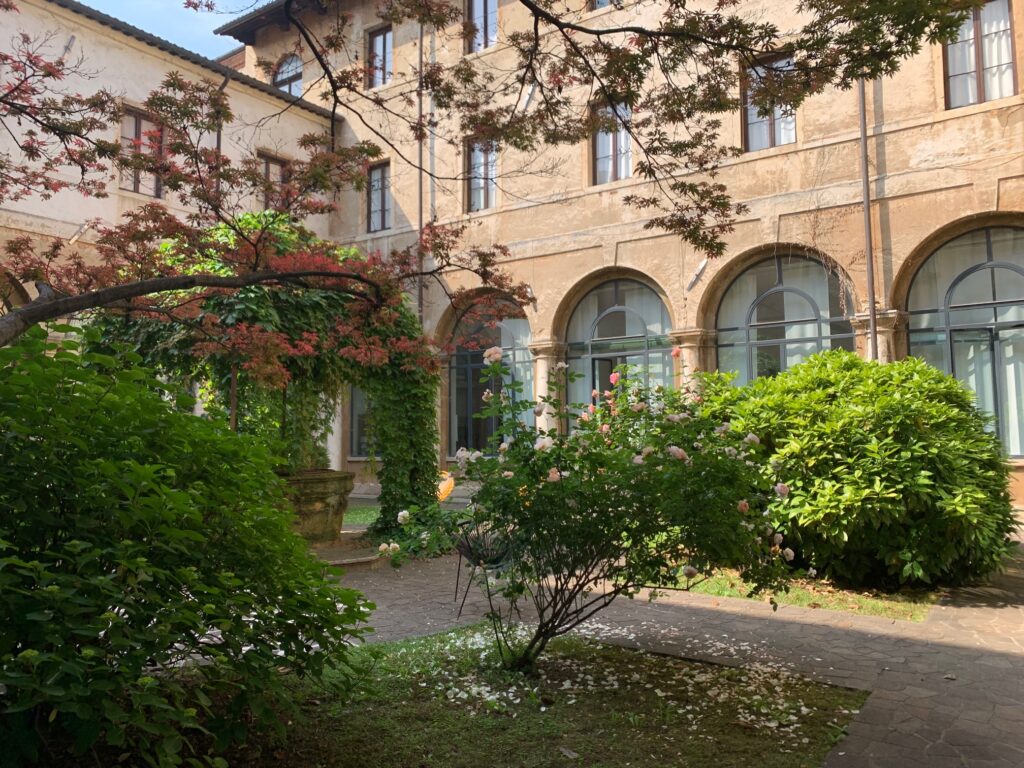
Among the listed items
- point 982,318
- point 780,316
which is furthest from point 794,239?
point 982,318

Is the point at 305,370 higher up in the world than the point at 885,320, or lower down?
lower down

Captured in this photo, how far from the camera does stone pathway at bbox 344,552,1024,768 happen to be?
11.9 feet

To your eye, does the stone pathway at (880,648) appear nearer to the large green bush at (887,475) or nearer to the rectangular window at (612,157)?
the large green bush at (887,475)

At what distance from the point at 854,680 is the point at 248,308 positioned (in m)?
6.37

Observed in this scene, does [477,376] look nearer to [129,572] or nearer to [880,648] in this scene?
[880,648]

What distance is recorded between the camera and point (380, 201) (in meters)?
20.0

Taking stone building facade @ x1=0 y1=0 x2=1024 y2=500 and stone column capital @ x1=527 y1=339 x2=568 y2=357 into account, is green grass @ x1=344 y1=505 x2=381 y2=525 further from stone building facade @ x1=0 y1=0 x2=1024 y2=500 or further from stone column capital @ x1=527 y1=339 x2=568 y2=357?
stone column capital @ x1=527 y1=339 x2=568 y2=357

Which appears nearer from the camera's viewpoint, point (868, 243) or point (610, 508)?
point (610, 508)

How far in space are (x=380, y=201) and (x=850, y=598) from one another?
52.4 feet

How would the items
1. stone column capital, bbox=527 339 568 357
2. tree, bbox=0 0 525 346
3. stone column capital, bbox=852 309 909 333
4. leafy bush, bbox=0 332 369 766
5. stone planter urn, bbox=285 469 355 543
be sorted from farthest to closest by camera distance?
stone column capital, bbox=527 339 568 357 < stone column capital, bbox=852 309 909 333 < stone planter urn, bbox=285 469 355 543 < tree, bbox=0 0 525 346 < leafy bush, bbox=0 332 369 766

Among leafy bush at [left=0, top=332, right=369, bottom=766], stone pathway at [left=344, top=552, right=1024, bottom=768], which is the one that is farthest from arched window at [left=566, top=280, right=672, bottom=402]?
leafy bush at [left=0, top=332, right=369, bottom=766]

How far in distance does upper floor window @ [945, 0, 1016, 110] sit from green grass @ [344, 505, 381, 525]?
38.5ft

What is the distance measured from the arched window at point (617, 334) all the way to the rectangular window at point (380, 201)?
611 cm

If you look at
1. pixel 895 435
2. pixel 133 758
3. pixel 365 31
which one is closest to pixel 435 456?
pixel 895 435
